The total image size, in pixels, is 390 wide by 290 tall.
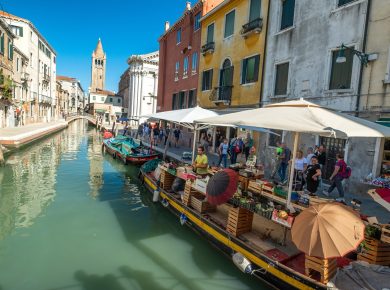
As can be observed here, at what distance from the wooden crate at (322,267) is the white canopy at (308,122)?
2072 millimetres

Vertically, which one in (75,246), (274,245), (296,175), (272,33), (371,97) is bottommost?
(75,246)

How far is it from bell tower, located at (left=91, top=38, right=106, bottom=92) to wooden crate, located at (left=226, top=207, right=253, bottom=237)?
4138 inches

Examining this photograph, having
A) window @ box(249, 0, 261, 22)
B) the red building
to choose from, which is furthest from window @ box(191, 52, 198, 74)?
window @ box(249, 0, 261, 22)

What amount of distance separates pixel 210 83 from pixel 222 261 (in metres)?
14.8

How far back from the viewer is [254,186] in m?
7.09

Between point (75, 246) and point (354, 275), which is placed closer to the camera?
point (354, 275)

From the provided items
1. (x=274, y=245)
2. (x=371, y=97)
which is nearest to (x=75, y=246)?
(x=274, y=245)

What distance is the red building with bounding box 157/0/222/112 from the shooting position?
2228cm

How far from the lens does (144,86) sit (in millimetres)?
47594

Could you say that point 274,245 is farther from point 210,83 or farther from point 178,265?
point 210,83

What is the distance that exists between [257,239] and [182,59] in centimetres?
2097

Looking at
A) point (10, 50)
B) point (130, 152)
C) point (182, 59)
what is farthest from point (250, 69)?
point (10, 50)

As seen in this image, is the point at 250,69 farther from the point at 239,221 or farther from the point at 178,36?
the point at 178,36

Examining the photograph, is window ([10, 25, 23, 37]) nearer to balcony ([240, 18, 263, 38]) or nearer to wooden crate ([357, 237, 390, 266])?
balcony ([240, 18, 263, 38])
